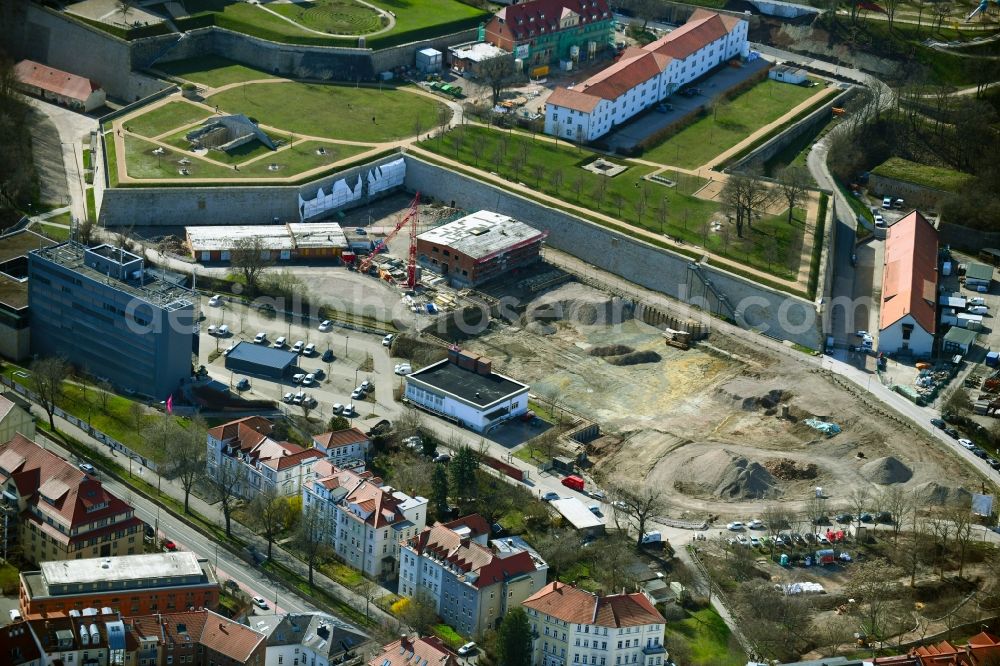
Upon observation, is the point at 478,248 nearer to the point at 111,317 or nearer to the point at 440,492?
the point at 111,317

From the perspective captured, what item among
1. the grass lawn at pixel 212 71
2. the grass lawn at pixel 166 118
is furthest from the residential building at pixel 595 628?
the grass lawn at pixel 212 71

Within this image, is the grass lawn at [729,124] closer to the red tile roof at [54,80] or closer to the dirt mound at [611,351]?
the dirt mound at [611,351]

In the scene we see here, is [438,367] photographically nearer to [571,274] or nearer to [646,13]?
[571,274]

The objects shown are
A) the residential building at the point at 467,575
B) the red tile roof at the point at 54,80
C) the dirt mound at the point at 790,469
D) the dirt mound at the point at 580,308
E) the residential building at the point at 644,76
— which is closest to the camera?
the residential building at the point at 467,575

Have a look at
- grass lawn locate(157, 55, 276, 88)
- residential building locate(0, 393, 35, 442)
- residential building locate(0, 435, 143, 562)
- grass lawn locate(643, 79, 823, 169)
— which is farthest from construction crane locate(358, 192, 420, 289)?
residential building locate(0, 435, 143, 562)

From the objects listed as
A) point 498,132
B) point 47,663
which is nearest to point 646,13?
point 498,132

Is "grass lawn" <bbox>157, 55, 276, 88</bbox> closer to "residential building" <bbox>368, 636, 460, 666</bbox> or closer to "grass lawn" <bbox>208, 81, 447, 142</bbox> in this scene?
"grass lawn" <bbox>208, 81, 447, 142</bbox>
